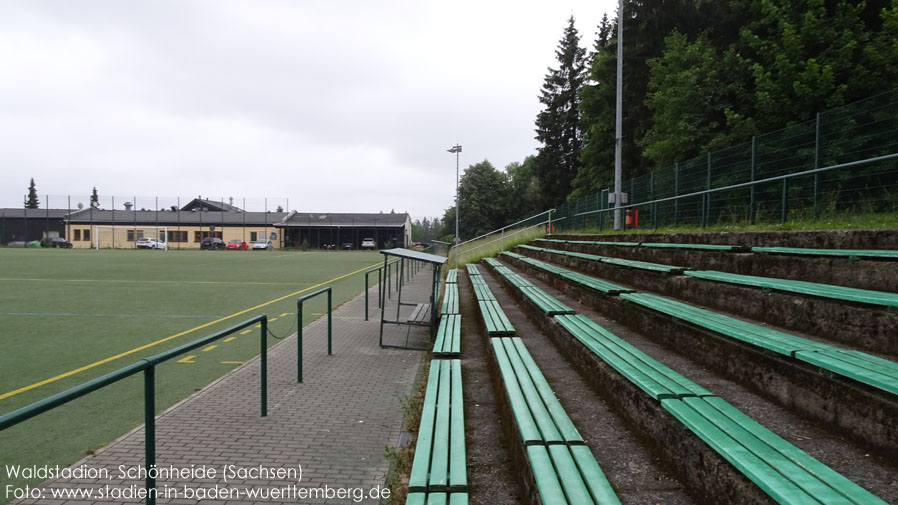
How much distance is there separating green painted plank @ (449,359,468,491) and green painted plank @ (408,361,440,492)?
0.14 m

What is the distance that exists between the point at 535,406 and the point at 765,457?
1.47 meters

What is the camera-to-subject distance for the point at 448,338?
6.16 m

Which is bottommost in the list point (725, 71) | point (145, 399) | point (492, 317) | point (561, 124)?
point (492, 317)

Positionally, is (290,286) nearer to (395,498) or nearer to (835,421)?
(395,498)

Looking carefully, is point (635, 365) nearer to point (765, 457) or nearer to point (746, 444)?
point (746, 444)

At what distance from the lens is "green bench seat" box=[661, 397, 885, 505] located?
1.87 metres

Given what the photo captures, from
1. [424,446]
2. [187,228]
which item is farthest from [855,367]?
[187,228]

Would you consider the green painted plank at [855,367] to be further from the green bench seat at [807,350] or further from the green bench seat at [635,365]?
the green bench seat at [635,365]

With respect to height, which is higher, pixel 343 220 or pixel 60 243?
pixel 343 220

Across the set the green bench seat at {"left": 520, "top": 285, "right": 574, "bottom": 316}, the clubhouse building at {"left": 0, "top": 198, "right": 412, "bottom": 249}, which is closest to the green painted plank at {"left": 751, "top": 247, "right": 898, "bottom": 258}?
the green bench seat at {"left": 520, "top": 285, "right": 574, "bottom": 316}

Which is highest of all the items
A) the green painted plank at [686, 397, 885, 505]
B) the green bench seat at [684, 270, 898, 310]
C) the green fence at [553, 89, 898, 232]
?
the green fence at [553, 89, 898, 232]

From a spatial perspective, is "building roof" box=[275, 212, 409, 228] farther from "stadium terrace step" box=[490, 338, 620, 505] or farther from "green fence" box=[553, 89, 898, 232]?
"stadium terrace step" box=[490, 338, 620, 505]

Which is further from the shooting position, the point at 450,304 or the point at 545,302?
the point at 450,304

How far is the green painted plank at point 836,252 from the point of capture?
372 cm
